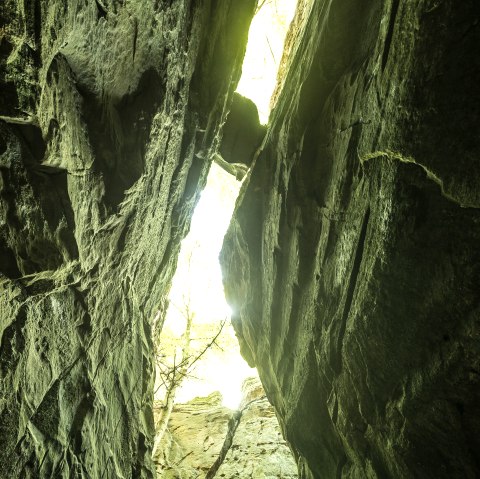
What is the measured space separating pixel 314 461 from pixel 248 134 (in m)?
7.03

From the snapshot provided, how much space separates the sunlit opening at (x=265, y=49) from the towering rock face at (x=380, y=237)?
5058 mm

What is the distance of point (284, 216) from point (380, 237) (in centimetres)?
272

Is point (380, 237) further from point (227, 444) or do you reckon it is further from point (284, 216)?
point (227, 444)

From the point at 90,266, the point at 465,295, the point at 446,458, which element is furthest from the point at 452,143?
the point at 90,266

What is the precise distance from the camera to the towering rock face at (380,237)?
315cm

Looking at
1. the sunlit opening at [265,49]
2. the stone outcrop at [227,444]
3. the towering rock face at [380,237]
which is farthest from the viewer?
the sunlit opening at [265,49]

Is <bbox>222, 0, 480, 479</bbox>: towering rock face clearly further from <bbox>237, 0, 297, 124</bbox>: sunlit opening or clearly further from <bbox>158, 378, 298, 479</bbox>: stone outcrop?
<bbox>237, 0, 297, 124</bbox>: sunlit opening

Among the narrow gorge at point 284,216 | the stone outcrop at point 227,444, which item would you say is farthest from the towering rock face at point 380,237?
the stone outcrop at point 227,444

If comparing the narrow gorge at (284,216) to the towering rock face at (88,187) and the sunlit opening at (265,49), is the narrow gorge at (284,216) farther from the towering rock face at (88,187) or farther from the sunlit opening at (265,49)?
the sunlit opening at (265,49)

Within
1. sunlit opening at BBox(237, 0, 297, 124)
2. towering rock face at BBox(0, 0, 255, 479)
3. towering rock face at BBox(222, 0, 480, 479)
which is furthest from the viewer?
sunlit opening at BBox(237, 0, 297, 124)

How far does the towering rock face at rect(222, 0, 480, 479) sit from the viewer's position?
10.3 feet

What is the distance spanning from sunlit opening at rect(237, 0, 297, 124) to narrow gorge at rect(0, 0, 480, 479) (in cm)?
512

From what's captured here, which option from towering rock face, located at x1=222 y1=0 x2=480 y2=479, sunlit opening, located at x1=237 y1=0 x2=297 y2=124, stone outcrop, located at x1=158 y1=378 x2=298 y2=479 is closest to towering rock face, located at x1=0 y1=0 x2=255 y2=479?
towering rock face, located at x1=222 y1=0 x2=480 y2=479

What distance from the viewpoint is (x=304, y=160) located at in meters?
5.84
